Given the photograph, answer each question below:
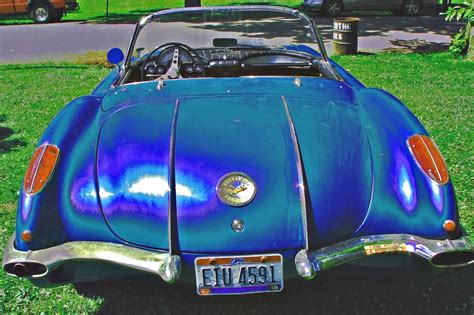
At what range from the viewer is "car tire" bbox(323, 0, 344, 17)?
731 inches

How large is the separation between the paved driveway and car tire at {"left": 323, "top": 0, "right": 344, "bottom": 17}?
37 centimetres

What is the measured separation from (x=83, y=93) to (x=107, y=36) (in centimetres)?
778

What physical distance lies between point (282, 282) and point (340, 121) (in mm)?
954

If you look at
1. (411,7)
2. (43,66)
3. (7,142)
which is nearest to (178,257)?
(7,142)

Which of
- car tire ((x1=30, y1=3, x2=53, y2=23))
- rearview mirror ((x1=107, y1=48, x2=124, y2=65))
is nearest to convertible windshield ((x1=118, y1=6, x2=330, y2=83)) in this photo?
rearview mirror ((x1=107, y1=48, x2=124, y2=65))

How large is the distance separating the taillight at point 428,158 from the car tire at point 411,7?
17076mm

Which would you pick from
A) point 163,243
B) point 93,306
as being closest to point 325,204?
point 163,243

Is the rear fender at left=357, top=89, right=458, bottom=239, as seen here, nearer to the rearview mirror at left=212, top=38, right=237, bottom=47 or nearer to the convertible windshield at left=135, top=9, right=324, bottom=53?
the convertible windshield at left=135, top=9, right=324, bottom=53

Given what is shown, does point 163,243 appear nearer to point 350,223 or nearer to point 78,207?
point 78,207

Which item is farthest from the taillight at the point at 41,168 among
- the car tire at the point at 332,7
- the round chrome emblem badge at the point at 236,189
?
the car tire at the point at 332,7

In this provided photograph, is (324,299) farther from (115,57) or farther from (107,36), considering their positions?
(107,36)

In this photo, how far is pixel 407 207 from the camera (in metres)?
2.49

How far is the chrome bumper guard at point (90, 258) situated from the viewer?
89.6 inches

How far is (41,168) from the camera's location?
8.68 feet
